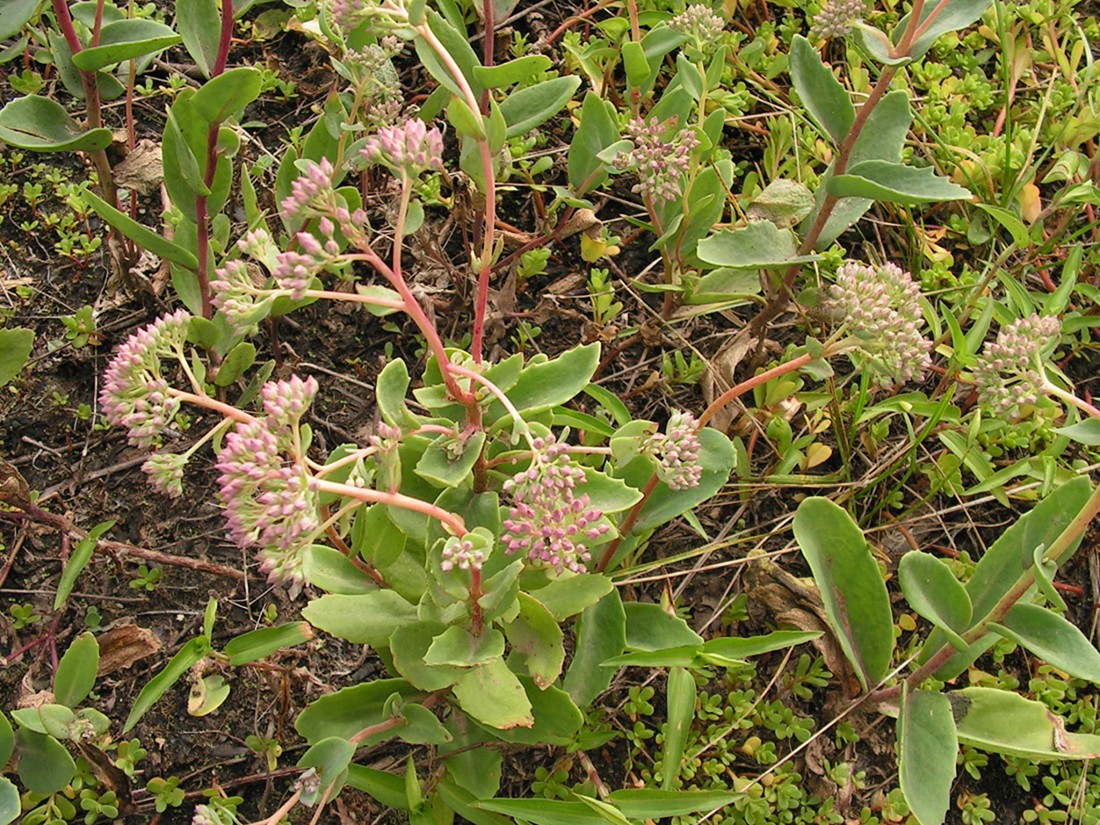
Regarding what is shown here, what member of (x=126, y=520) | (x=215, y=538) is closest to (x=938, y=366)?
(x=215, y=538)

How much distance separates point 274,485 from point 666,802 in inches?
42.0

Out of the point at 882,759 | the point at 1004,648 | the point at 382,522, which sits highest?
the point at 382,522

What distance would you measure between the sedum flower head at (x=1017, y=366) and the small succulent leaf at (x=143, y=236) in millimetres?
1787

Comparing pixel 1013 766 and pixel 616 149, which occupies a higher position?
pixel 616 149

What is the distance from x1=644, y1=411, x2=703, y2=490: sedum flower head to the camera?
6.62 feet

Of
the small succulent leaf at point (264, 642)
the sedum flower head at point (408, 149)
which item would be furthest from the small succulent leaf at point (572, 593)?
the sedum flower head at point (408, 149)

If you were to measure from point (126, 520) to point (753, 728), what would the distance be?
5.47 feet

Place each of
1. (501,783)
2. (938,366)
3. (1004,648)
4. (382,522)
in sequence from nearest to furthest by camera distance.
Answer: (382,522)
(501,783)
(1004,648)
(938,366)

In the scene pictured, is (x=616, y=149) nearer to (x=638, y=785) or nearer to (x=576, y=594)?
(x=576, y=594)

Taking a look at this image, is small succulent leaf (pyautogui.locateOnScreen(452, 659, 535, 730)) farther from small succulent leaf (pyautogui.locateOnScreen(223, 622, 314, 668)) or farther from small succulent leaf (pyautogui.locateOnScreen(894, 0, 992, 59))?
small succulent leaf (pyautogui.locateOnScreen(894, 0, 992, 59))

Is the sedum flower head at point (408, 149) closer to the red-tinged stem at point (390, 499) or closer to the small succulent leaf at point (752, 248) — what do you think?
the red-tinged stem at point (390, 499)

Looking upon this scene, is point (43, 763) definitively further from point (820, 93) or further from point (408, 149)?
point (820, 93)

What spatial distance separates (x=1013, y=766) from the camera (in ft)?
8.31

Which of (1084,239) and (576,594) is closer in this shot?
(576,594)
